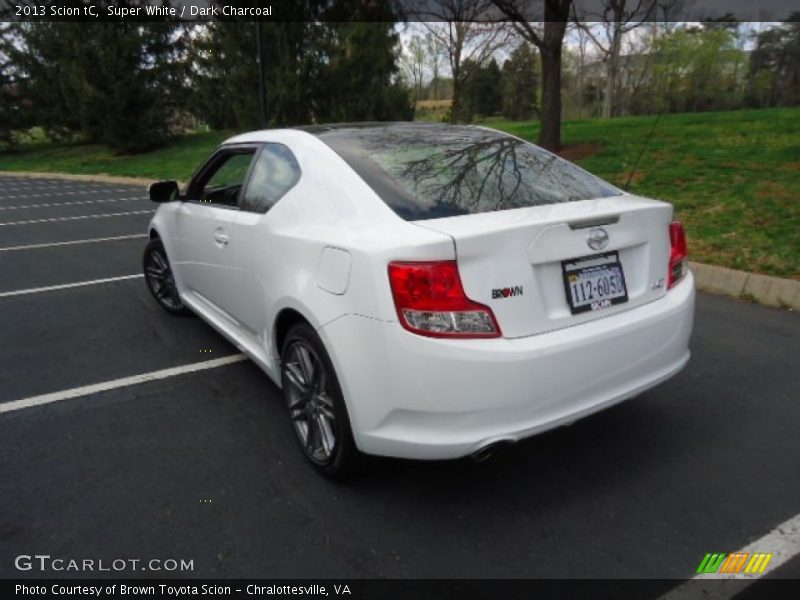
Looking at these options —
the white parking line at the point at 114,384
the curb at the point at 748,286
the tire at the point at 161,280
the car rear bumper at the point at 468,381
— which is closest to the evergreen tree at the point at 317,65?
the tire at the point at 161,280

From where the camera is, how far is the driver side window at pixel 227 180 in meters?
3.60

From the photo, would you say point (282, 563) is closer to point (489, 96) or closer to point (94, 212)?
point (94, 212)

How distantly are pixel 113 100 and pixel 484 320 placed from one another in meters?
27.5

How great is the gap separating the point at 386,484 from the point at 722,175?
797 centimetres

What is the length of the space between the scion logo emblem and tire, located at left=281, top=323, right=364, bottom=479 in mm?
1164

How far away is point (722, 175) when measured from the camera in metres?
8.59

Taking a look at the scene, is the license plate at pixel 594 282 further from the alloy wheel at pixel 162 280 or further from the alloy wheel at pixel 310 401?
the alloy wheel at pixel 162 280

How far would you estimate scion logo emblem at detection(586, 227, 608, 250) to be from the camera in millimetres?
2412

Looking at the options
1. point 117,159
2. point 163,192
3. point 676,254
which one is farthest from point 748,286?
point 117,159

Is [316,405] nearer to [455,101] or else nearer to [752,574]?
[752,574]

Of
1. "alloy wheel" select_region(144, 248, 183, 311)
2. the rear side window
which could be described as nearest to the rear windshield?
the rear side window

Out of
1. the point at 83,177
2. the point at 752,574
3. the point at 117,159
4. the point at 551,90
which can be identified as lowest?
the point at 752,574

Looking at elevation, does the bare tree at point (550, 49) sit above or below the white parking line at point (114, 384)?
above

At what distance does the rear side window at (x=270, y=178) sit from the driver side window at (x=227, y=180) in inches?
6.3
